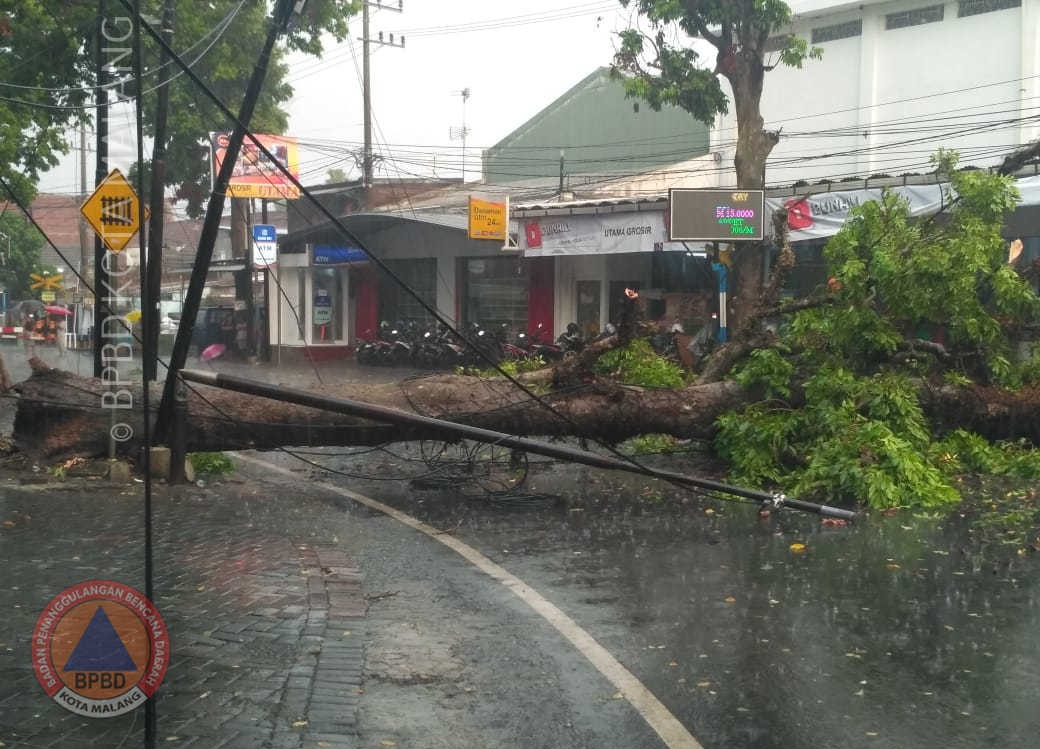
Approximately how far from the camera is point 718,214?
1745cm

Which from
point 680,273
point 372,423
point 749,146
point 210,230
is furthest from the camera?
A: point 680,273

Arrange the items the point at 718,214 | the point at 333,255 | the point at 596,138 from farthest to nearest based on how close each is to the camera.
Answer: the point at 596,138 < the point at 333,255 < the point at 718,214

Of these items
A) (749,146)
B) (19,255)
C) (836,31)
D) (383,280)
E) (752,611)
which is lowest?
(752,611)

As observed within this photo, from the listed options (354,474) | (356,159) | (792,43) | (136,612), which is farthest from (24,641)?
(356,159)

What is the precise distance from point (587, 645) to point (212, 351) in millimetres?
29142

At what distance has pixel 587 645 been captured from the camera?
20.3 feet

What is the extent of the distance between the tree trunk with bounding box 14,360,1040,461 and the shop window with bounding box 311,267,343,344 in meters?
21.4

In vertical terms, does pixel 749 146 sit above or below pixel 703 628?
above

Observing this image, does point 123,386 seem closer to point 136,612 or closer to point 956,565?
point 136,612

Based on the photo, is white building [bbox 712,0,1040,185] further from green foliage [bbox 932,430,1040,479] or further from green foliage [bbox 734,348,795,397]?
green foliage [bbox 734,348,795,397]

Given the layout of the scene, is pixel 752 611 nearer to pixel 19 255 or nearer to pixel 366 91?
pixel 366 91

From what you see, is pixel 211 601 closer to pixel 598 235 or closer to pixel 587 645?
pixel 587 645

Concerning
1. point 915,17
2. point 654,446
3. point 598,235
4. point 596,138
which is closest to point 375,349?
point 598,235

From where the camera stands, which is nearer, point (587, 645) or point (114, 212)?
point (587, 645)
